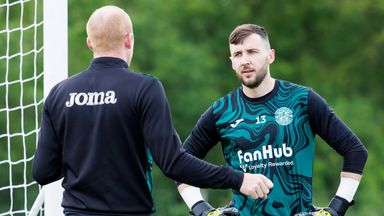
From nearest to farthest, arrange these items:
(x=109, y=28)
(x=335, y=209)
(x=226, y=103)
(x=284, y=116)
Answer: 1. (x=109, y=28)
2. (x=335, y=209)
3. (x=284, y=116)
4. (x=226, y=103)

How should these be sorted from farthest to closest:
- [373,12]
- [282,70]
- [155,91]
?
[373,12]
[282,70]
[155,91]

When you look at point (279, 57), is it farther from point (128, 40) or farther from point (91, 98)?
point (91, 98)

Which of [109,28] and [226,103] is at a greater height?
[109,28]

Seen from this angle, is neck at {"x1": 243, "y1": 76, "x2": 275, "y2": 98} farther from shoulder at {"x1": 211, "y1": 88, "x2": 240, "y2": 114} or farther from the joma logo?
the joma logo

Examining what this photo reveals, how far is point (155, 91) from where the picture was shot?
5.60 m

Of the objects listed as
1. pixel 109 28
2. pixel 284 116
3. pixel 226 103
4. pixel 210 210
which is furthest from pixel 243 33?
pixel 109 28

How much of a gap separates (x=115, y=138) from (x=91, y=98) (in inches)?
9.8

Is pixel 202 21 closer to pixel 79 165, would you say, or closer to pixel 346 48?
pixel 346 48

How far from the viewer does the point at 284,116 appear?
678cm

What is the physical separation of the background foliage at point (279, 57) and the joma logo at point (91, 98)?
1803 centimetres

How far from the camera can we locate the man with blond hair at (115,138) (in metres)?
5.59

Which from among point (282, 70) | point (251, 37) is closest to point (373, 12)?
point (282, 70)

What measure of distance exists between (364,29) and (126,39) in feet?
83.7

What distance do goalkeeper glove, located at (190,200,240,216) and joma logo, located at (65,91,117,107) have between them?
4.59ft
